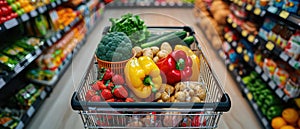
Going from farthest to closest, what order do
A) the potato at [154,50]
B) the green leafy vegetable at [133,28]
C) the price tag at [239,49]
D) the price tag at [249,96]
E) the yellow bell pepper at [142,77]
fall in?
1. the price tag at [239,49]
2. the price tag at [249,96]
3. the green leafy vegetable at [133,28]
4. the potato at [154,50]
5. the yellow bell pepper at [142,77]

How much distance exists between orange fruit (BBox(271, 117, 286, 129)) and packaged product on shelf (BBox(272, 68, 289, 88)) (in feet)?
0.96

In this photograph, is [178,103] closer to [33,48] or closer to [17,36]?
[33,48]

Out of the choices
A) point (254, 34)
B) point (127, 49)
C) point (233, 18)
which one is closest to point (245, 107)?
point (254, 34)

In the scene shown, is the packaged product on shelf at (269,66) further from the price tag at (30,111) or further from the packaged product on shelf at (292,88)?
the price tag at (30,111)

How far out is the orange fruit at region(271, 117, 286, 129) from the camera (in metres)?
1.87

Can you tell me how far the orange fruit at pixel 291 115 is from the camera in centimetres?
186

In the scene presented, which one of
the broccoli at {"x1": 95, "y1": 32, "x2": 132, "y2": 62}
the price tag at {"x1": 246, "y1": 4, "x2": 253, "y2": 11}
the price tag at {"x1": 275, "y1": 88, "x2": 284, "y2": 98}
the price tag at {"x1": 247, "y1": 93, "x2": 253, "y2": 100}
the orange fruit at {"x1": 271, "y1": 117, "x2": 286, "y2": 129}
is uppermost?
the broccoli at {"x1": 95, "y1": 32, "x2": 132, "y2": 62}

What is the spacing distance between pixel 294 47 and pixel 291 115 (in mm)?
591

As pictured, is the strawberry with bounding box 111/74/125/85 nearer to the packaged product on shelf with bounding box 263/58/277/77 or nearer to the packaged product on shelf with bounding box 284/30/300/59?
the packaged product on shelf with bounding box 284/30/300/59

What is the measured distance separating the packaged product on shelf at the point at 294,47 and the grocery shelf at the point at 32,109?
8.03 feet

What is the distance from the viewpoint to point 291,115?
187cm

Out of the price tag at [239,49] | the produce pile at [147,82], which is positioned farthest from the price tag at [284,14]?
the produce pile at [147,82]

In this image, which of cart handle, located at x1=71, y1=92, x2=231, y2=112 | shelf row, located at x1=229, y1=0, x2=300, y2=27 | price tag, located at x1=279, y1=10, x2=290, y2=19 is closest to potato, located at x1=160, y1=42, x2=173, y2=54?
cart handle, located at x1=71, y1=92, x2=231, y2=112

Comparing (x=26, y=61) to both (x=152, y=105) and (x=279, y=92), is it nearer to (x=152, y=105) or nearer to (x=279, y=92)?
(x=152, y=105)
